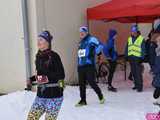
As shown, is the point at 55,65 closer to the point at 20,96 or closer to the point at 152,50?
the point at 20,96

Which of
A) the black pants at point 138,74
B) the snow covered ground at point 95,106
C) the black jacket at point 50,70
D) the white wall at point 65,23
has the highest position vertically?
the white wall at point 65,23

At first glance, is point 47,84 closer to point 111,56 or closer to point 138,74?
point 138,74

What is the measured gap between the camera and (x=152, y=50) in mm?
11055

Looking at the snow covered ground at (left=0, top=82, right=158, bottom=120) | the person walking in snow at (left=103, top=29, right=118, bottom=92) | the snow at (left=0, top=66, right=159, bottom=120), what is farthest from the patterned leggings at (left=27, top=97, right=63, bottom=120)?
the person walking in snow at (left=103, top=29, right=118, bottom=92)

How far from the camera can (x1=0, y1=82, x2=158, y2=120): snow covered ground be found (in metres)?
8.66

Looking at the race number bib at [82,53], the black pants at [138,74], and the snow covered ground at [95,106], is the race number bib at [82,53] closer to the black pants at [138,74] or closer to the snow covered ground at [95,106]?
the snow covered ground at [95,106]

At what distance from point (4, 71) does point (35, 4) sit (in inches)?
86.2

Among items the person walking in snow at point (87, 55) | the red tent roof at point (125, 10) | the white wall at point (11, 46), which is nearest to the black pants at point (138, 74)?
the red tent roof at point (125, 10)

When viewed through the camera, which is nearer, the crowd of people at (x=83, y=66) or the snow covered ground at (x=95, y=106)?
the crowd of people at (x=83, y=66)

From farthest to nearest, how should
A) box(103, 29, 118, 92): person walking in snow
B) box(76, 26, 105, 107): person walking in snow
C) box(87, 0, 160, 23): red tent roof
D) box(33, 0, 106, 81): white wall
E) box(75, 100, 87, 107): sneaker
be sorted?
box(33, 0, 106, 81): white wall, box(103, 29, 118, 92): person walking in snow, box(87, 0, 160, 23): red tent roof, box(75, 100, 87, 107): sneaker, box(76, 26, 105, 107): person walking in snow

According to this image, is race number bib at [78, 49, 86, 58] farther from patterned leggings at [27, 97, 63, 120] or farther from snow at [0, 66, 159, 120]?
patterned leggings at [27, 97, 63, 120]

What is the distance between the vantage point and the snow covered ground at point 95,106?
866 cm

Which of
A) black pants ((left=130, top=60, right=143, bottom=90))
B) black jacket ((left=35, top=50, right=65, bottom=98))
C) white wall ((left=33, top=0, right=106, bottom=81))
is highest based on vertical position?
white wall ((left=33, top=0, right=106, bottom=81))

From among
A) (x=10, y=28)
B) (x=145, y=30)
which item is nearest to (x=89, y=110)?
(x=10, y=28)
